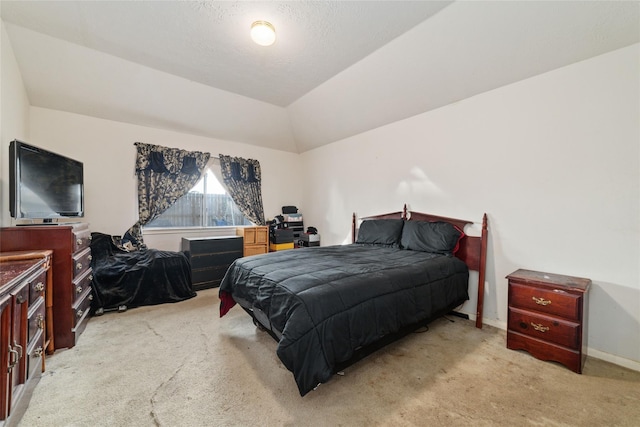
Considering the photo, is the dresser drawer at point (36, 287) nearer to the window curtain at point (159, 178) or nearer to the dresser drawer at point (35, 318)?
the dresser drawer at point (35, 318)

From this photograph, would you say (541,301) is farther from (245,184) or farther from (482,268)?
(245,184)

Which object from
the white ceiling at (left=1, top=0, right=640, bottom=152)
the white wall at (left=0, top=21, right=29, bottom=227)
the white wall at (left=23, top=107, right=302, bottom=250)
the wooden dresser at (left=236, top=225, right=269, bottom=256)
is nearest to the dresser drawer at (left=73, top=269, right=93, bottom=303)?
the white wall at (left=0, top=21, right=29, bottom=227)

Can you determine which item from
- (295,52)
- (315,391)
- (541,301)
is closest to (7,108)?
(295,52)

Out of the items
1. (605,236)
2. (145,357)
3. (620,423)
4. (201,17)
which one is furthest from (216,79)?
(620,423)

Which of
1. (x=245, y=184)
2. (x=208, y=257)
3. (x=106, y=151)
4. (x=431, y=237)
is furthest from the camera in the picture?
(x=245, y=184)

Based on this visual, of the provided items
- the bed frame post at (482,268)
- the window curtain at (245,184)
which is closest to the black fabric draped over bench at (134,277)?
the window curtain at (245,184)

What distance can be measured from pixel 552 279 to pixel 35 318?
388cm

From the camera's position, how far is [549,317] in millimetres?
2057

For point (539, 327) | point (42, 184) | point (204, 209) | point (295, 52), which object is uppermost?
point (295, 52)

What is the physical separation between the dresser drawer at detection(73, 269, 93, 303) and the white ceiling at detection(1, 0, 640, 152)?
7.76ft

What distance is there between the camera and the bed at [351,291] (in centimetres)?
159

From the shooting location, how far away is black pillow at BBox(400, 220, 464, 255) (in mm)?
2908

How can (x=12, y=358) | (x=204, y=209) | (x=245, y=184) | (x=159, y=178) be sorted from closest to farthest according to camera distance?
(x=12, y=358)
(x=159, y=178)
(x=204, y=209)
(x=245, y=184)

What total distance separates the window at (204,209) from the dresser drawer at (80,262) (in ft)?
5.09
